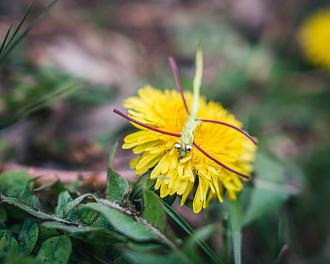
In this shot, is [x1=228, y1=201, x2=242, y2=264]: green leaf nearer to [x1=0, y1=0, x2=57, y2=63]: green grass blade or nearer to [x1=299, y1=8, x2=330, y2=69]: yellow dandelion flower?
[x1=0, y1=0, x2=57, y2=63]: green grass blade

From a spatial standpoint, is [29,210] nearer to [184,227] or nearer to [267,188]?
[184,227]

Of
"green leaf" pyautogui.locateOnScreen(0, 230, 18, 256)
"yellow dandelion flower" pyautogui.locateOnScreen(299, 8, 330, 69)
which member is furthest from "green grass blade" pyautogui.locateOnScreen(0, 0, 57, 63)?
"yellow dandelion flower" pyautogui.locateOnScreen(299, 8, 330, 69)

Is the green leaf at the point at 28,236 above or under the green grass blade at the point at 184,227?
under

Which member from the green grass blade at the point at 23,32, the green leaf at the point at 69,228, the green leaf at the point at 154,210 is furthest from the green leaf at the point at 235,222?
the green grass blade at the point at 23,32

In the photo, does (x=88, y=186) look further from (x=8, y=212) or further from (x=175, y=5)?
(x=175, y=5)

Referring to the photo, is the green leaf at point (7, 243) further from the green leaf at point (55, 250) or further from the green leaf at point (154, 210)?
the green leaf at point (154, 210)

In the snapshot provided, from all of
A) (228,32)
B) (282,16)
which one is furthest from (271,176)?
(282,16)

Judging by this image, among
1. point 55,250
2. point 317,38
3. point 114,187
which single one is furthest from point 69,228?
point 317,38
